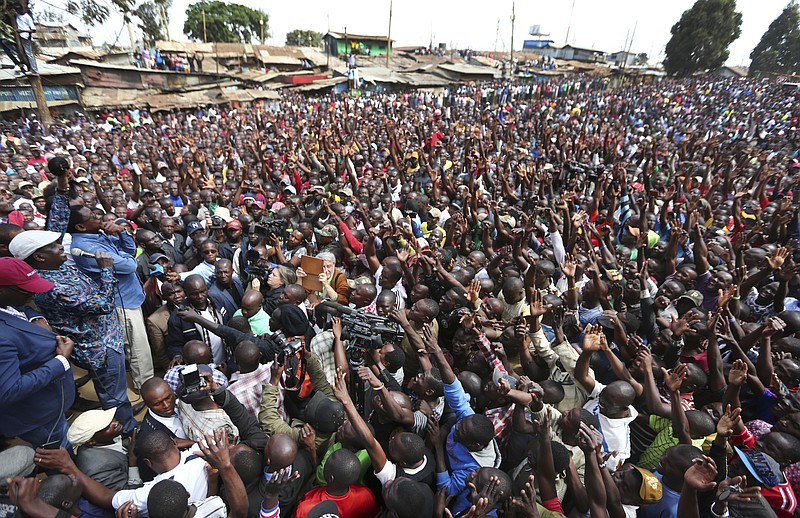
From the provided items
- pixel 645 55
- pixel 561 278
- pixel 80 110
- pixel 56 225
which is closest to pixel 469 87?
pixel 80 110

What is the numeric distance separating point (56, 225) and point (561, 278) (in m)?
4.94

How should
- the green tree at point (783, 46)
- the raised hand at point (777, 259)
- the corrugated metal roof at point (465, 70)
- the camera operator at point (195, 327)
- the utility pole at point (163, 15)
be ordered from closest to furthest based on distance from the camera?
the camera operator at point (195, 327), the raised hand at point (777, 259), the corrugated metal roof at point (465, 70), the utility pole at point (163, 15), the green tree at point (783, 46)

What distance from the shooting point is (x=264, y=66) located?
29328 mm

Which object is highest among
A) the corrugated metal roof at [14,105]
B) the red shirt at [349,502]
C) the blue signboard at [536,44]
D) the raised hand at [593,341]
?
the blue signboard at [536,44]

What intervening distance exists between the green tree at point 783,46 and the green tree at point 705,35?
208 inches

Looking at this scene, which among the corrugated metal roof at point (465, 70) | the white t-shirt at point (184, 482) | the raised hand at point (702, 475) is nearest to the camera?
the raised hand at point (702, 475)

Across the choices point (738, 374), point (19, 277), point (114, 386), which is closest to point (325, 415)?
point (19, 277)

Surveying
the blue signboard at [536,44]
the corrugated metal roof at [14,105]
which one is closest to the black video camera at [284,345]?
the corrugated metal roof at [14,105]

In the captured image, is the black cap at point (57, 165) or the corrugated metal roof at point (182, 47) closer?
the black cap at point (57, 165)

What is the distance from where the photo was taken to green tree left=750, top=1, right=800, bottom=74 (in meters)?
40.6

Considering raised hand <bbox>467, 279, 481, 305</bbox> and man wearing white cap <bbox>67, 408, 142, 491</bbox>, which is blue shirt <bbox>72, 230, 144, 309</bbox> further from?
raised hand <bbox>467, 279, 481, 305</bbox>

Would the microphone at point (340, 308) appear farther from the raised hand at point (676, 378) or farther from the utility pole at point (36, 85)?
the utility pole at point (36, 85)

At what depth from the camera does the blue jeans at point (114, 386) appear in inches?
118

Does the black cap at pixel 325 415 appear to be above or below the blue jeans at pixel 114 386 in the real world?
above
